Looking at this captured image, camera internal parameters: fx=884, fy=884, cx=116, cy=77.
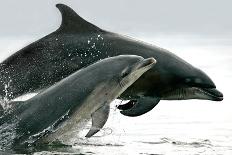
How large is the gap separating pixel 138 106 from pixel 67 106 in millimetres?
2640

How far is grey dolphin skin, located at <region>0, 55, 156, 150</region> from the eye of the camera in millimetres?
13755

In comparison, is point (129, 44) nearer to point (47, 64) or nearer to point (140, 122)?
point (47, 64)

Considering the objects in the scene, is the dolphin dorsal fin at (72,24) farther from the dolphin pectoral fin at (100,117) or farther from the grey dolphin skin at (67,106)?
the dolphin pectoral fin at (100,117)

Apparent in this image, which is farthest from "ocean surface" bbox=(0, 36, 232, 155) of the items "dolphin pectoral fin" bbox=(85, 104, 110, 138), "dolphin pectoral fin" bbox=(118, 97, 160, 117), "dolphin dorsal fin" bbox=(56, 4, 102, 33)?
"dolphin dorsal fin" bbox=(56, 4, 102, 33)

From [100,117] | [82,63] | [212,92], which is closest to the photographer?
[100,117]

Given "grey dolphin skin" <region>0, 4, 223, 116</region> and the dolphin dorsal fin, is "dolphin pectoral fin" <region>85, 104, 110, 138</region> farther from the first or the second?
the dolphin dorsal fin

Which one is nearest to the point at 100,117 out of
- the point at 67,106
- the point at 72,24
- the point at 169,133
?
the point at 67,106

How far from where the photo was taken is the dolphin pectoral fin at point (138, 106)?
1598cm

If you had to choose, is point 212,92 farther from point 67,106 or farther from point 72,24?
point 67,106

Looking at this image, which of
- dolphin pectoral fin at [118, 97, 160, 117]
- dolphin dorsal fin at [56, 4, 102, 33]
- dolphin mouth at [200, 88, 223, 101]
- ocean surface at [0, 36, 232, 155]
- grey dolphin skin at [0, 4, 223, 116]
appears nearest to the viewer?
ocean surface at [0, 36, 232, 155]

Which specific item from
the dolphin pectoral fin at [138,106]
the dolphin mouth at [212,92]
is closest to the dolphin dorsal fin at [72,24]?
the dolphin pectoral fin at [138,106]

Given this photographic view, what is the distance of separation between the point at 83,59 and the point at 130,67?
79.5 inches

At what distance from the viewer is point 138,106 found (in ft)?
52.9

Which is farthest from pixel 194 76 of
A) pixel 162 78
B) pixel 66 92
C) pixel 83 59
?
pixel 66 92
